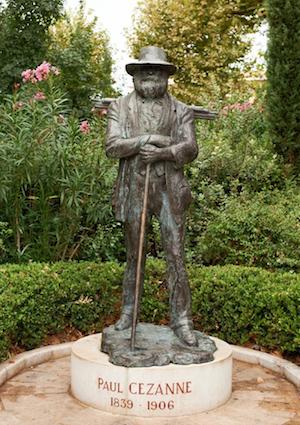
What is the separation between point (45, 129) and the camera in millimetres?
7121

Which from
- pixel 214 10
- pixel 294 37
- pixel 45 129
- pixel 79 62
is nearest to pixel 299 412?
pixel 45 129

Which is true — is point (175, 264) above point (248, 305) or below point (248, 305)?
above

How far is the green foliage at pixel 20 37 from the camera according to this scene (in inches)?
537

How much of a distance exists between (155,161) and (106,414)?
1.86 meters

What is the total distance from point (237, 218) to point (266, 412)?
313cm

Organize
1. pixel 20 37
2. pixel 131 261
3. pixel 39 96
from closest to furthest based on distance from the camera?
1. pixel 131 261
2. pixel 39 96
3. pixel 20 37

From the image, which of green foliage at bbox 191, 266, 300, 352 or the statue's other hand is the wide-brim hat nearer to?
the statue's other hand

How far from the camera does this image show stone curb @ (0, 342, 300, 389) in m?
5.29

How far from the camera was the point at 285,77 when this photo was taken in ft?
32.4

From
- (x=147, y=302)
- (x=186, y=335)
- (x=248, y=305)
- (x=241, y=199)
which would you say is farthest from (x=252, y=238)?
(x=186, y=335)

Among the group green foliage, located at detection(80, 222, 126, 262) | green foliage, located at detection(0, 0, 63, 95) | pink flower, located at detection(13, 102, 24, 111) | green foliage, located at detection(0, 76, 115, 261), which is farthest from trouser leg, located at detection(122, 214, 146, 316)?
green foliage, located at detection(0, 0, 63, 95)

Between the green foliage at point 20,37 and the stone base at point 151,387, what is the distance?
397 inches

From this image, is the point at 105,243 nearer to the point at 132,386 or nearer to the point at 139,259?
the point at 139,259

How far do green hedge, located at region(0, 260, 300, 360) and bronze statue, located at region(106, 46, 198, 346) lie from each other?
1.15 m
